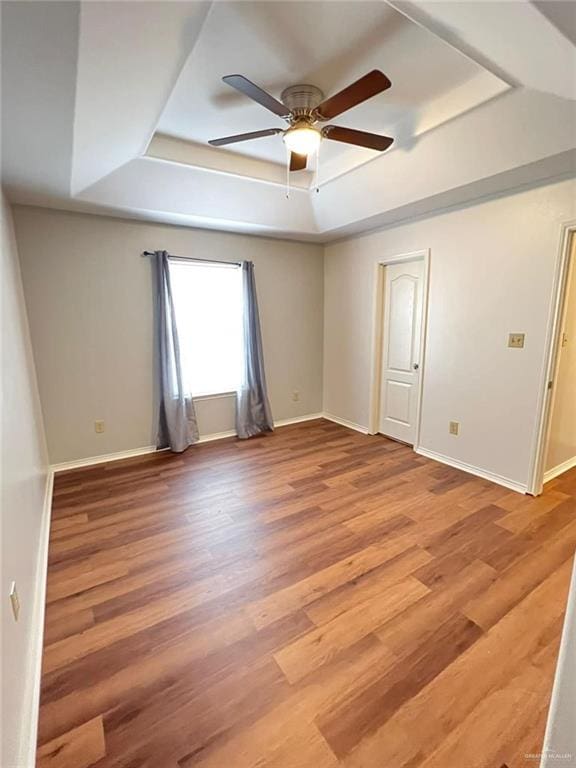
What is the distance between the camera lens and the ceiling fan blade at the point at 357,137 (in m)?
2.02

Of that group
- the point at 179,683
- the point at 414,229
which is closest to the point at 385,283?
the point at 414,229

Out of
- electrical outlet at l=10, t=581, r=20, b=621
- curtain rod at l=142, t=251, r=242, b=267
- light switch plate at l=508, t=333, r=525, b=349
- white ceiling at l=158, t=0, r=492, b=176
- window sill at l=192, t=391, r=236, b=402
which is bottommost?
electrical outlet at l=10, t=581, r=20, b=621

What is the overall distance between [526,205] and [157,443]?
3.94m

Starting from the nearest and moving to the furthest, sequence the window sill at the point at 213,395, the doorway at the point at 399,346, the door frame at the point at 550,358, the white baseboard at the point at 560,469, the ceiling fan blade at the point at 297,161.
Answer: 1. the ceiling fan blade at the point at 297,161
2. the door frame at the point at 550,358
3. the white baseboard at the point at 560,469
4. the doorway at the point at 399,346
5. the window sill at the point at 213,395

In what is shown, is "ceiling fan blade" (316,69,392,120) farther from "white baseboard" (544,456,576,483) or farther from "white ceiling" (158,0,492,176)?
"white baseboard" (544,456,576,483)

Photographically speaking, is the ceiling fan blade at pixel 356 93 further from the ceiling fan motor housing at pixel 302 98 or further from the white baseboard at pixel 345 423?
the white baseboard at pixel 345 423

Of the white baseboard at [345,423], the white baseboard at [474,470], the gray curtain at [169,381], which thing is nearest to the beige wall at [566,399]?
the white baseboard at [474,470]

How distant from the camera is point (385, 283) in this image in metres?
3.87

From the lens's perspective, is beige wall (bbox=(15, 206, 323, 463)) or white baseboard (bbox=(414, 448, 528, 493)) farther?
beige wall (bbox=(15, 206, 323, 463))

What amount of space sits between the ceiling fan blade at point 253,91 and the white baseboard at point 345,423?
3299 millimetres

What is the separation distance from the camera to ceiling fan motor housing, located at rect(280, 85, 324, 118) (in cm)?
196

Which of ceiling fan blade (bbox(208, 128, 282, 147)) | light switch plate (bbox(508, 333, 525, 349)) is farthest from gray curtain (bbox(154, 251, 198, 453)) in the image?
light switch plate (bbox(508, 333, 525, 349))

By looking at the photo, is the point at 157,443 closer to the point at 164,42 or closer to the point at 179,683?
the point at 179,683

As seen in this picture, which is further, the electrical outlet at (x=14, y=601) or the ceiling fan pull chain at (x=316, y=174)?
the ceiling fan pull chain at (x=316, y=174)
